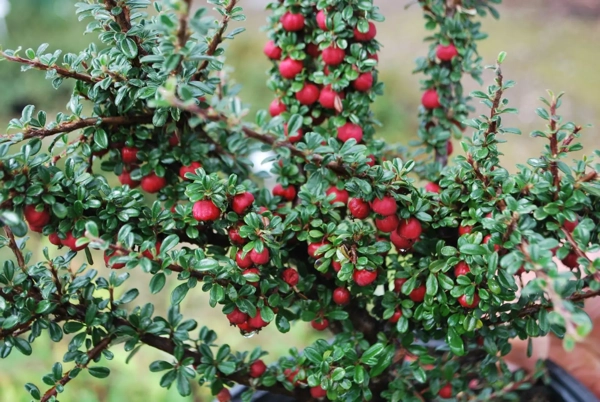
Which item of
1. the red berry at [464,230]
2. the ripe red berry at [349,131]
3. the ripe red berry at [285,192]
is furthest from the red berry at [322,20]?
the red berry at [464,230]

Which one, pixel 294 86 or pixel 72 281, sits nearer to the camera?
pixel 72 281

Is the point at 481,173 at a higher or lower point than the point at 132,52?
lower

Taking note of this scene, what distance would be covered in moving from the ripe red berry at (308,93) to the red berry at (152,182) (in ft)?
0.84

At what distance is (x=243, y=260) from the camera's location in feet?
2.27

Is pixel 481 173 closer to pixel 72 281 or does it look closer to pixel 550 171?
pixel 550 171

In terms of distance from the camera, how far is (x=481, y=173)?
0.69 metres

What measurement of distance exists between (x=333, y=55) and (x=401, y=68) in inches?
114

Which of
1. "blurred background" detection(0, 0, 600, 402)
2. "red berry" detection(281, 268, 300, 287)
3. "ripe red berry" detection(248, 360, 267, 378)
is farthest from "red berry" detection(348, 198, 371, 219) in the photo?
"blurred background" detection(0, 0, 600, 402)

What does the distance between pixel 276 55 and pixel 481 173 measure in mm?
390

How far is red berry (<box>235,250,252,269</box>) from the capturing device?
691 millimetres

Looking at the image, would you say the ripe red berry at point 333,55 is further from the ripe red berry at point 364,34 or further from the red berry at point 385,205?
the red berry at point 385,205

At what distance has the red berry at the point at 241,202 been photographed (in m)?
0.69

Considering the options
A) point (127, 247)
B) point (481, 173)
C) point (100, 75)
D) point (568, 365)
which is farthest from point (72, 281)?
point (568, 365)

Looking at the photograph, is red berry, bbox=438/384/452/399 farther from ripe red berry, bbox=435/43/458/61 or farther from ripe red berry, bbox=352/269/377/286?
ripe red berry, bbox=435/43/458/61
